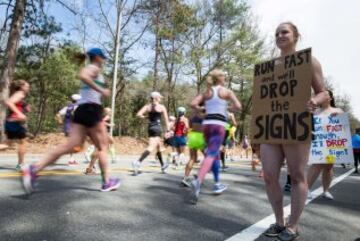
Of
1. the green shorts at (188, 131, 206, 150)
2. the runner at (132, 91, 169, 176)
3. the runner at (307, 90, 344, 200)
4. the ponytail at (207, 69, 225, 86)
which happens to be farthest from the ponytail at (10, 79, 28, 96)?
the runner at (307, 90, 344, 200)

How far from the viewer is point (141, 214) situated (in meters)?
5.02

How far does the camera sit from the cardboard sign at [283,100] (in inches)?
161

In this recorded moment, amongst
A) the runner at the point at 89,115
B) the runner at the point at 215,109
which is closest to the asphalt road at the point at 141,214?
the runner at the point at 89,115

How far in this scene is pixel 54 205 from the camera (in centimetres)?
513

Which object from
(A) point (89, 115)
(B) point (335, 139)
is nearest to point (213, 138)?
(A) point (89, 115)

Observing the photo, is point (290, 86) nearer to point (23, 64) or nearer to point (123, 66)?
point (23, 64)

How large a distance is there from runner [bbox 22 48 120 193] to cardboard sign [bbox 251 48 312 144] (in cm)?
209

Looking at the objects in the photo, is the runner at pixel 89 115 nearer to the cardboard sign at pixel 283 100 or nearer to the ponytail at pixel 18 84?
the cardboard sign at pixel 283 100

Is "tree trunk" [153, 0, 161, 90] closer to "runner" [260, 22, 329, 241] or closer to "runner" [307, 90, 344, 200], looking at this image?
"runner" [307, 90, 344, 200]

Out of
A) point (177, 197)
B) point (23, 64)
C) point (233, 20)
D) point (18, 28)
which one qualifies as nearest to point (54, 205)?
point (177, 197)

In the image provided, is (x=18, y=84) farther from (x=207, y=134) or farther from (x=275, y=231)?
(x=275, y=231)

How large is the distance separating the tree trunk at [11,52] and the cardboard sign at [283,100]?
60.7ft

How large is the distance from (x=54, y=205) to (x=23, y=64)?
2184cm

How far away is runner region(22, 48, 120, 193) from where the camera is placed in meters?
5.56
